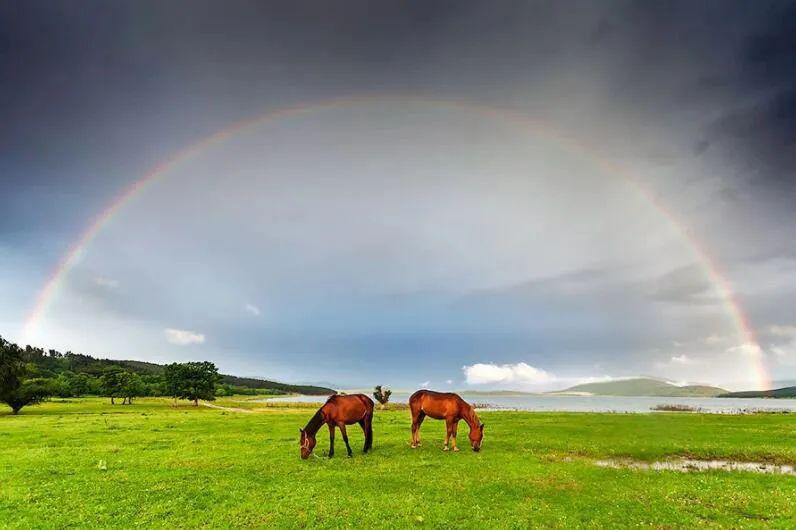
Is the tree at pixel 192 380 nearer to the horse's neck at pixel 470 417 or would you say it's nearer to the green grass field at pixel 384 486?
the green grass field at pixel 384 486

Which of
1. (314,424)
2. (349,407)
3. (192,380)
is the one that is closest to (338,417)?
(349,407)

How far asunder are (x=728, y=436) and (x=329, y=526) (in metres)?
31.6

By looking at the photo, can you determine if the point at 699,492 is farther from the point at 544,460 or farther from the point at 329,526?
the point at 329,526

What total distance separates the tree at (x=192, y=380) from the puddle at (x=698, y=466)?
88331 mm

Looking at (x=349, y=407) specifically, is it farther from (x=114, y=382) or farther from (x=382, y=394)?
(x=114, y=382)

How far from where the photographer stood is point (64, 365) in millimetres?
182125

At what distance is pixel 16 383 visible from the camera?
62344 millimetres

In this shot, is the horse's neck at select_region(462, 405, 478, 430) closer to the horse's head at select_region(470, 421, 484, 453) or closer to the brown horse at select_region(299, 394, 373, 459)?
the horse's head at select_region(470, 421, 484, 453)

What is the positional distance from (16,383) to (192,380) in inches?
1285

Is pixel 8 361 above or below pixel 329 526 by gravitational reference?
above

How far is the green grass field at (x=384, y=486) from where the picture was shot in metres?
12.7

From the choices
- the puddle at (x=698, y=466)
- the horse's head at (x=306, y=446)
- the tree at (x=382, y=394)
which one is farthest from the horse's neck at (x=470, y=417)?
the tree at (x=382, y=394)

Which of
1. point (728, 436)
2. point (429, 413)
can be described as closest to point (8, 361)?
point (429, 413)

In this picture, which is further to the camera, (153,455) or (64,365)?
(64,365)
